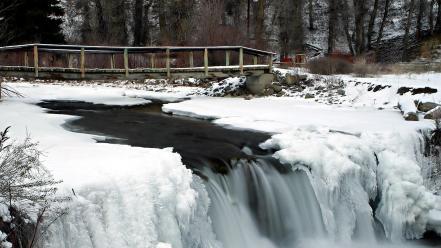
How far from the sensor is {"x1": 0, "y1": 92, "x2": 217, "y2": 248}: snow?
17.0 feet

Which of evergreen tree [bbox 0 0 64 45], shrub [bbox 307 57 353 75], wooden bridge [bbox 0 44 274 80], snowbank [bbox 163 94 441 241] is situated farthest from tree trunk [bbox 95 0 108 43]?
snowbank [bbox 163 94 441 241]

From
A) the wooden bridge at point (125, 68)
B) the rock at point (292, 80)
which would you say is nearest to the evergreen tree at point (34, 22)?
the wooden bridge at point (125, 68)

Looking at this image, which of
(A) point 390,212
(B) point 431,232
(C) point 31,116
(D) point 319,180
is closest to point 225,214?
(D) point 319,180

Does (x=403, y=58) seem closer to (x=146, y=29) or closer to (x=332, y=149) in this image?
(x=146, y=29)

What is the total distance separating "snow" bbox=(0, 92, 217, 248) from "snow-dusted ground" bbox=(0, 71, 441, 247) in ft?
0.04

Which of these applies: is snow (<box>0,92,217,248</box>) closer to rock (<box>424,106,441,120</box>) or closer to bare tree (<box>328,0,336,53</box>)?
rock (<box>424,106,441,120</box>)

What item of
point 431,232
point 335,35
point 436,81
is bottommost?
point 431,232

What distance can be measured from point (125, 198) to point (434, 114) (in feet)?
26.4

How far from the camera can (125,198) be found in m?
5.70

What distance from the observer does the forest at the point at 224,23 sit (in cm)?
2480

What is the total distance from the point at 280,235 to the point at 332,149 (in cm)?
209

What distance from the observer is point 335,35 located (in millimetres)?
37531

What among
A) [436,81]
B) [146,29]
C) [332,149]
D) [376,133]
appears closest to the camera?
[332,149]

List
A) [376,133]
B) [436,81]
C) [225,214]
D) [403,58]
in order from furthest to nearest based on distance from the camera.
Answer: [403,58]
[436,81]
[376,133]
[225,214]
